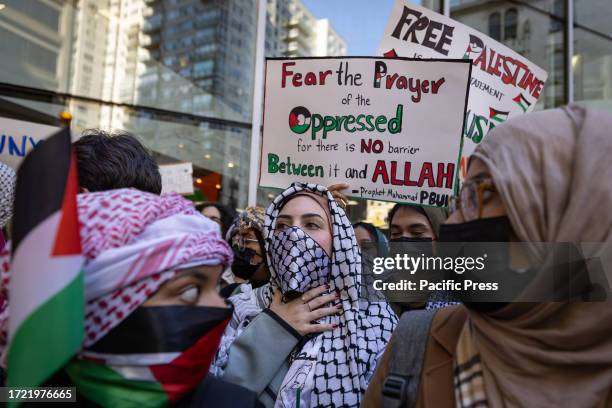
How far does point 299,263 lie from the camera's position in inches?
74.9

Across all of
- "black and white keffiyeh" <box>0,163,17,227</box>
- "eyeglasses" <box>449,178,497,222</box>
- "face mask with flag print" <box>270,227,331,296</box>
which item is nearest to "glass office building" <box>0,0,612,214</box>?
"black and white keffiyeh" <box>0,163,17,227</box>

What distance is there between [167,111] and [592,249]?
6740 millimetres

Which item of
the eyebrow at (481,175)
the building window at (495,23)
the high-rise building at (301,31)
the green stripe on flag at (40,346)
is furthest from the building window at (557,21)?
the green stripe on flag at (40,346)

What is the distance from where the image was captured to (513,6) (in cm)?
716

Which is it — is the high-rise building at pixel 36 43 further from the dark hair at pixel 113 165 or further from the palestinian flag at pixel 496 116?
the palestinian flag at pixel 496 116

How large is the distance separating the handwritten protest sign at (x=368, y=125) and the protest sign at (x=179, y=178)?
231cm

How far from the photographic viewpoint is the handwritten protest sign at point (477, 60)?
301 cm

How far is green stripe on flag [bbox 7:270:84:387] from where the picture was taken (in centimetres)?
89

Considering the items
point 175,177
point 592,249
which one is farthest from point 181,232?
point 175,177

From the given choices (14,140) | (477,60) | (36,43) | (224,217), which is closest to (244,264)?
(224,217)

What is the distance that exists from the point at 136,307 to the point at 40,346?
227mm

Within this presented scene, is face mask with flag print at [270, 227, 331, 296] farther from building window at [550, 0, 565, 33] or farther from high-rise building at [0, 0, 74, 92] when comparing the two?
building window at [550, 0, 565, 33]

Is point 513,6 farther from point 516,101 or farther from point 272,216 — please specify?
point 272,216

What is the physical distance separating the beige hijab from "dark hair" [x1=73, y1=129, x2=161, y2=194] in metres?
1.18
